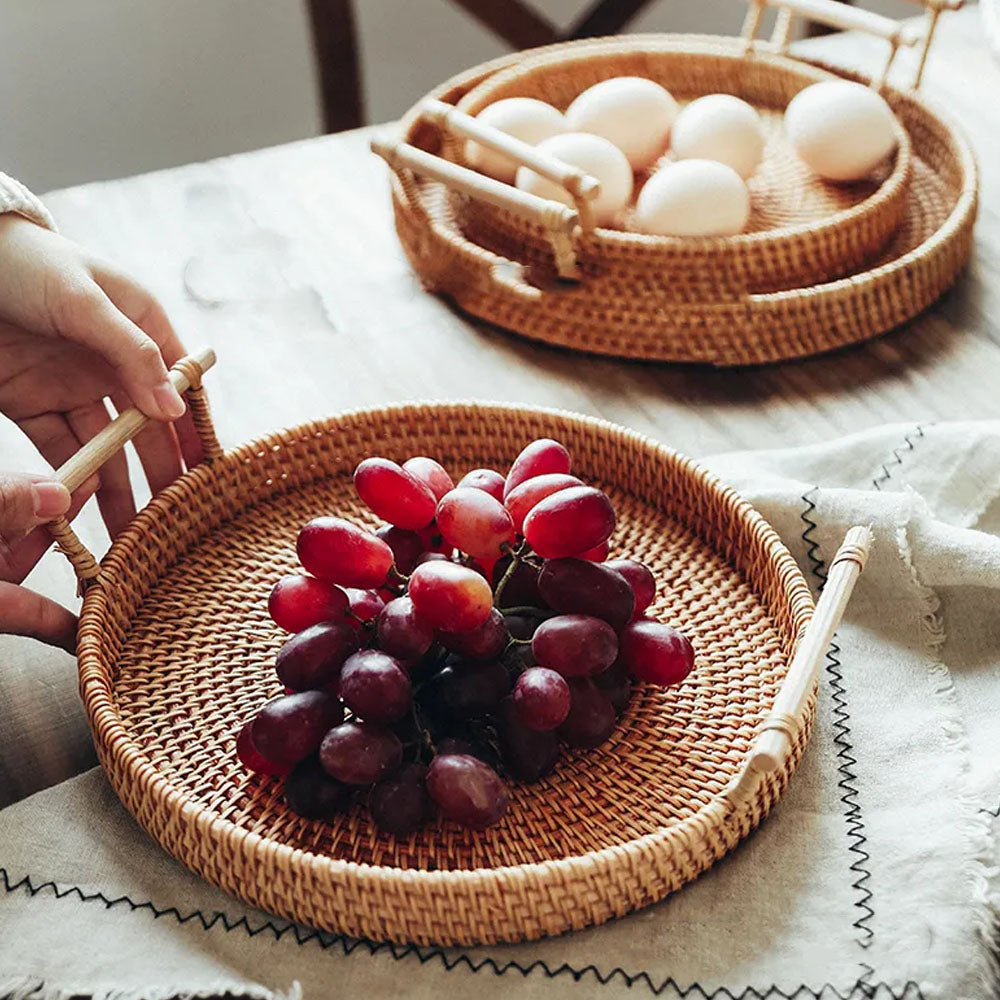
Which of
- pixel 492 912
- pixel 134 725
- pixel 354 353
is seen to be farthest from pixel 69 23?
pixel 492 912

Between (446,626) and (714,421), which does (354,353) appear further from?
(446,626)

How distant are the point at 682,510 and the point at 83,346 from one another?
44 centimetres

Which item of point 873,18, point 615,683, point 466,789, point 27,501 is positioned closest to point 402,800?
point 466,789

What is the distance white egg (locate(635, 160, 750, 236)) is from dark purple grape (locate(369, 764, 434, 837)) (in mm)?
595

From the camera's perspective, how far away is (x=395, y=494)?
0.71m

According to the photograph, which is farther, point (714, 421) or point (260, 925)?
point (714, 421)

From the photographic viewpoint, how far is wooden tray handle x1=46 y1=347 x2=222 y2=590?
0.71 metres

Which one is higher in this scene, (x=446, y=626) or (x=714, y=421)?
(x=446, y=626)

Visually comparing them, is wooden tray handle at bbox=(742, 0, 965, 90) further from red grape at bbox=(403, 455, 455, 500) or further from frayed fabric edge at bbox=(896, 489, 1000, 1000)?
red grape at bbox=(403, 455, 455, 500)

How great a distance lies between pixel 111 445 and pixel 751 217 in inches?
26.0

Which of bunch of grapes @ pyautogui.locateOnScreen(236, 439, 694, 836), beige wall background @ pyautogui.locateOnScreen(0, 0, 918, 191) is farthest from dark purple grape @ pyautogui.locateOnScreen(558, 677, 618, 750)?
beige wall background @ pyautogui.locateOnScreen(0, 0, 918, 191)

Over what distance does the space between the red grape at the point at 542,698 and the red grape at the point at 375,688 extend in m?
0.06

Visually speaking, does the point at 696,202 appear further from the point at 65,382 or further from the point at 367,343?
the point at 65,382

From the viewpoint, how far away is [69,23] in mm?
2301
